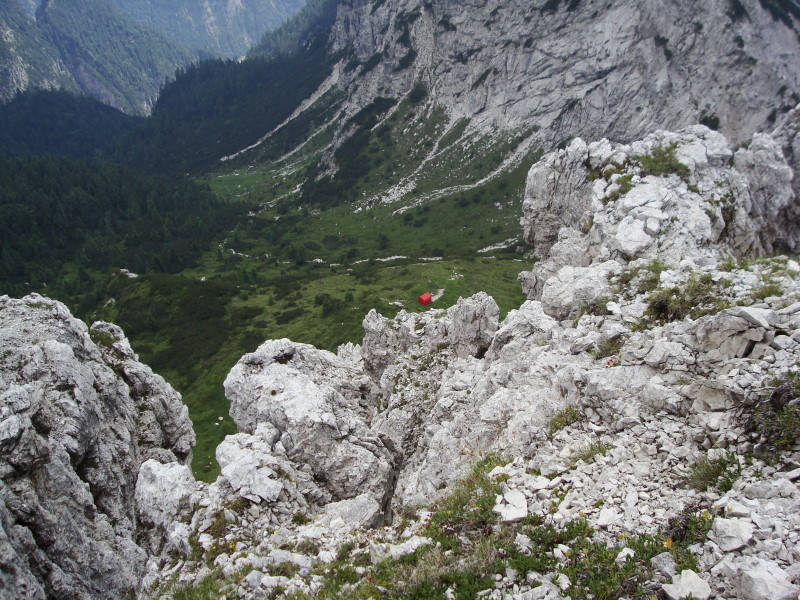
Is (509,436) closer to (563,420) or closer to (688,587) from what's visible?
(563,420)

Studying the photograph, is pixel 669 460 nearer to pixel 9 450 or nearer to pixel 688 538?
pixel 688 538

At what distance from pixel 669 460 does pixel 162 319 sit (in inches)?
6424

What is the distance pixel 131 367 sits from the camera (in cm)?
3856

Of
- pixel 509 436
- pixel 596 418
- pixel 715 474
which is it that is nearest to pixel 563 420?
pixel 596 418

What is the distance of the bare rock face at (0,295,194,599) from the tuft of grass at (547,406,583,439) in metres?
21.8

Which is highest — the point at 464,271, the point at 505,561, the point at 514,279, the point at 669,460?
the point at 505,561

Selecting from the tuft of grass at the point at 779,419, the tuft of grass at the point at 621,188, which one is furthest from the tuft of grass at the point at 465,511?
the tuft of grass at the point at 621,188

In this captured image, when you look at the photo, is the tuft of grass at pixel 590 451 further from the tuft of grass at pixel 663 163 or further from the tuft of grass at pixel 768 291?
the tuft of grass at pixel 663 163

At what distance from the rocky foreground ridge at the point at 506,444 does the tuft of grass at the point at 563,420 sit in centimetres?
6

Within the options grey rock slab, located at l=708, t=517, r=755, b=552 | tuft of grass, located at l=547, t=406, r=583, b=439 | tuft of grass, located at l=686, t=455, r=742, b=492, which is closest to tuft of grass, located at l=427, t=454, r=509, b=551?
tuft of grass, located at l=547, t=406, r=583, b=439

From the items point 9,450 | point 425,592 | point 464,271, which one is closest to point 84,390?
point 9,450

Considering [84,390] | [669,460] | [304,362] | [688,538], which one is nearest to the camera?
[688,538]

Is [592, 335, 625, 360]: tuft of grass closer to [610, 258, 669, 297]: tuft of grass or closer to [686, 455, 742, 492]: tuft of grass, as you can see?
[610, 258, 669, 297]: tuft of grass

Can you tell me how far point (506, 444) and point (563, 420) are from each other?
226cm
